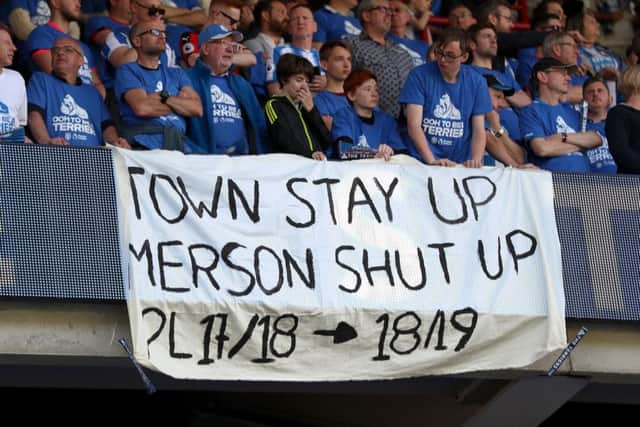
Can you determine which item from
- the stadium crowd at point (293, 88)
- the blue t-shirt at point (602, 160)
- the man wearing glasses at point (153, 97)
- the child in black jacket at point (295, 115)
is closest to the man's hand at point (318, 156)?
the stadium crowd at point (293, 88)

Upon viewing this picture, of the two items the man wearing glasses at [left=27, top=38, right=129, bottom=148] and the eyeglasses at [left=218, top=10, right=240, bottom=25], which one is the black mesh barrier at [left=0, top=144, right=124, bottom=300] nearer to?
the man wearing glasses at [left=27, top=38, right=129, bottom=148]

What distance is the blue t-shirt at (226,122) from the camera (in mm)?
8617

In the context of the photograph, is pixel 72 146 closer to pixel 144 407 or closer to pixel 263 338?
pixel 263 338

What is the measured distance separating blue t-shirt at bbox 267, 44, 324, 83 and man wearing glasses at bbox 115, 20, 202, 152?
78cm

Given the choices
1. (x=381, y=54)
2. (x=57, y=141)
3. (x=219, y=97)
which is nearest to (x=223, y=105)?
(x=219, y=97)

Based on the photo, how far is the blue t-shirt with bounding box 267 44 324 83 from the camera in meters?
9.30

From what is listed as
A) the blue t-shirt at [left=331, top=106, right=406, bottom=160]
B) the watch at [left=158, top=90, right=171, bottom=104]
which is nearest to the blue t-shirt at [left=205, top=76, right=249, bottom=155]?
the watch at [left=158, top=90, right=171, bottom=104]

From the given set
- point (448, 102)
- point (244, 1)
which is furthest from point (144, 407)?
point (448, 102)

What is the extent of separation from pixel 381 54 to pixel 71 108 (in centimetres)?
227

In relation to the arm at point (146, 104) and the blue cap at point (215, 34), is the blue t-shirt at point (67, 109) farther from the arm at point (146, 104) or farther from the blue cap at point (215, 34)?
the blue cap at point (215, 34)

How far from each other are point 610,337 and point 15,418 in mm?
5103

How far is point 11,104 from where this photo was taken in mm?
7934

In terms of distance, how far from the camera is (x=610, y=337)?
8047 mm

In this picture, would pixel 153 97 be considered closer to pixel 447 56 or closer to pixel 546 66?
pixel 447 56
